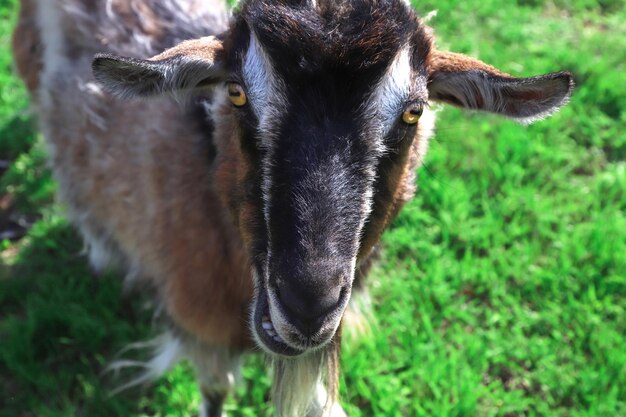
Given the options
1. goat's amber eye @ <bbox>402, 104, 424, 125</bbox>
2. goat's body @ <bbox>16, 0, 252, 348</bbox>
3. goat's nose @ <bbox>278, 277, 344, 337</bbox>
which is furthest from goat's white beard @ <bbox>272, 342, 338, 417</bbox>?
goat's amber eye @ <bbox>402, 104, 424, 125</bbox>

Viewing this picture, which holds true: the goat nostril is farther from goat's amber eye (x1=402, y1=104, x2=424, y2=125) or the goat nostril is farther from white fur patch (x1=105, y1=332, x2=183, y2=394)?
white fur patch (x1=105, y1=332, x2=183, y2=394)

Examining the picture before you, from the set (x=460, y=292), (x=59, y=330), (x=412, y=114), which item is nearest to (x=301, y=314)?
(x=412, y=114)

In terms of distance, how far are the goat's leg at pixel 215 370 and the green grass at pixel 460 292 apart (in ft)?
1.00

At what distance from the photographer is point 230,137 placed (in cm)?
282

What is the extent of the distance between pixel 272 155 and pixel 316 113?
21cm

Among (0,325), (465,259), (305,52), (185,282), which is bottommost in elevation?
(0,325)

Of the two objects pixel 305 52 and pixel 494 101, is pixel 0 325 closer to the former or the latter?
pixel 305 52

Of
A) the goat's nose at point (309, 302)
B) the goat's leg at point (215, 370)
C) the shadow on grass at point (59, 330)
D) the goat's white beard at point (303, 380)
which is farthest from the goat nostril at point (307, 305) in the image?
the shadow on grass at point (59, 330)

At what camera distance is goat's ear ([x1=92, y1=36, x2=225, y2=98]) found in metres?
2.42

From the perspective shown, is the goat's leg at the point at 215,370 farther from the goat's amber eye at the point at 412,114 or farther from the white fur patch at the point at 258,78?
the goat's amber eye at the point at 412,114

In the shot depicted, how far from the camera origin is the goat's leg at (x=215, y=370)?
3.40 m

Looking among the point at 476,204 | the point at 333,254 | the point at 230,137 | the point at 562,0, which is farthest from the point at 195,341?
the point at 562,0

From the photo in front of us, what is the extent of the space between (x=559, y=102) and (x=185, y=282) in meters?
1.85

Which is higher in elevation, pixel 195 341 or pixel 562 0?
pixel 562 0
